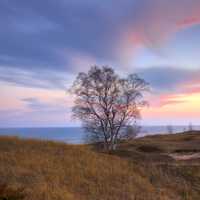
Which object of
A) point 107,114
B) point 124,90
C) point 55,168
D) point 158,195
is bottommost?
point 158,195

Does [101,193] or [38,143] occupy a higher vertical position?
[38,143]

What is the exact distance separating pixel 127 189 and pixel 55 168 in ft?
11.7

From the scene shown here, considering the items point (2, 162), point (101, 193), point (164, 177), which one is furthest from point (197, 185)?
point (2, 162)

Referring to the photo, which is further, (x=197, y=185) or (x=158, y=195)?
(x=197, y=185)

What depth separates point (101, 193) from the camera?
14.5 meters

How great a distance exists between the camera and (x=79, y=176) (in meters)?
16.2

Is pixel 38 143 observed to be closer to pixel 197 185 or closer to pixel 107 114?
pixel 197 185

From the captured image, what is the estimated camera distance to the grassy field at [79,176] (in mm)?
13594

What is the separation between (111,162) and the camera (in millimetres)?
19922

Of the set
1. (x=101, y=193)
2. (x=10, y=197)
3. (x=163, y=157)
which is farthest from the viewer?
(x=163, y=157)

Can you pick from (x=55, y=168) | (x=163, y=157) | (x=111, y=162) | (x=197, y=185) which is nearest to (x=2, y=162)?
(x=55, y=168)

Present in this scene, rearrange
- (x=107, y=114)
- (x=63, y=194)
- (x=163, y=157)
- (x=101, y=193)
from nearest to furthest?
(x=63, y=194), (x=101, y=193), (x=163, y=157), (x=107, y=114)

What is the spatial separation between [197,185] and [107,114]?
21.5 meters

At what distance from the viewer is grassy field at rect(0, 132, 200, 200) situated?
13.6 metres
